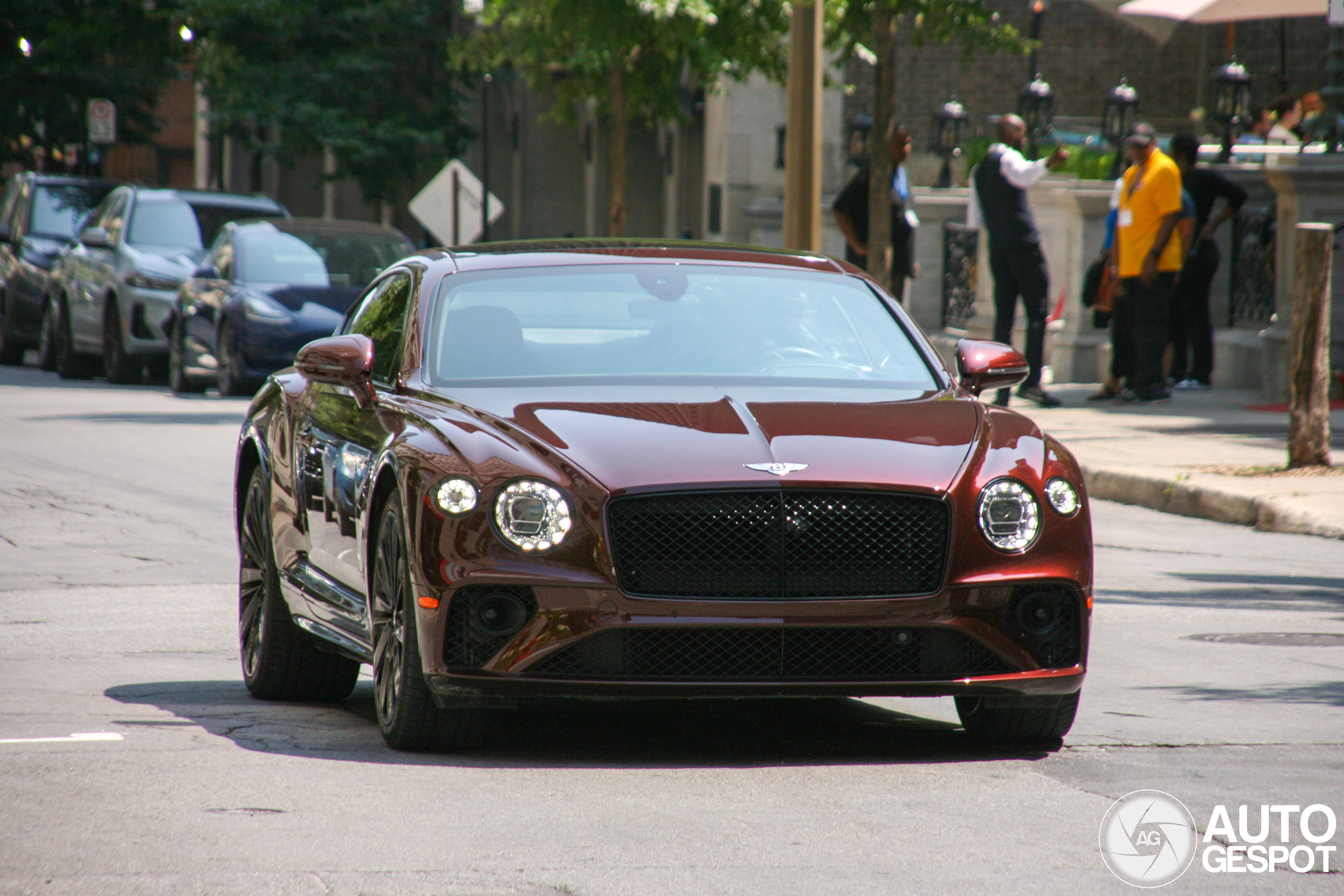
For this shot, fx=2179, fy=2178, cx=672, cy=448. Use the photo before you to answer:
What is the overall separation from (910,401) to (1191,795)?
1.55 meters

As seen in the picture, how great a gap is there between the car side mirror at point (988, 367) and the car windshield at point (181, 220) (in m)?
16.5

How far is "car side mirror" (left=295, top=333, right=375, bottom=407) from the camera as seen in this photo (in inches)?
261

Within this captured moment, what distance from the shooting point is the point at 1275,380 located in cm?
1725

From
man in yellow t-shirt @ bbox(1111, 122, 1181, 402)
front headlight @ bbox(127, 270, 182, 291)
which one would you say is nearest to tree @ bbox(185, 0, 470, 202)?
front headlight @ bbox(127, 270, 182, 291)

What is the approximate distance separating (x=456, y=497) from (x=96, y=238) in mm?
16456

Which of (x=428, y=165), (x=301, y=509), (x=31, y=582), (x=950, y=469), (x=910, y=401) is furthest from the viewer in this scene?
(x=428, y=165)

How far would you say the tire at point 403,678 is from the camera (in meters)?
5.83

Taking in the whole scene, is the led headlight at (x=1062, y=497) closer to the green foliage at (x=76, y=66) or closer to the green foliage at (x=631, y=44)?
the green foliage at (x=631, y=44)

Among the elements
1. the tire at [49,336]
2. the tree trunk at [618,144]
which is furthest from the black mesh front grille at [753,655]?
the tire at [49,336]

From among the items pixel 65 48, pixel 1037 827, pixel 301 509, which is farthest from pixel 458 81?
pixel 1037 827

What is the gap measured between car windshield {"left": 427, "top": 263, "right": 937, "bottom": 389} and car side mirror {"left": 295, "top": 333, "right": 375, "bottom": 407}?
0.69 ft

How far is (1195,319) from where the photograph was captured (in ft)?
59.2

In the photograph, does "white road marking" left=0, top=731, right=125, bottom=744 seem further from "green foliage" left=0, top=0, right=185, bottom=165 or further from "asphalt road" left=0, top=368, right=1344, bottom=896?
"green foliage" left=0, top=0, right=185, bottom=165

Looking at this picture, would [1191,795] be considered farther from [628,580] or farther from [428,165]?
[428,165]
